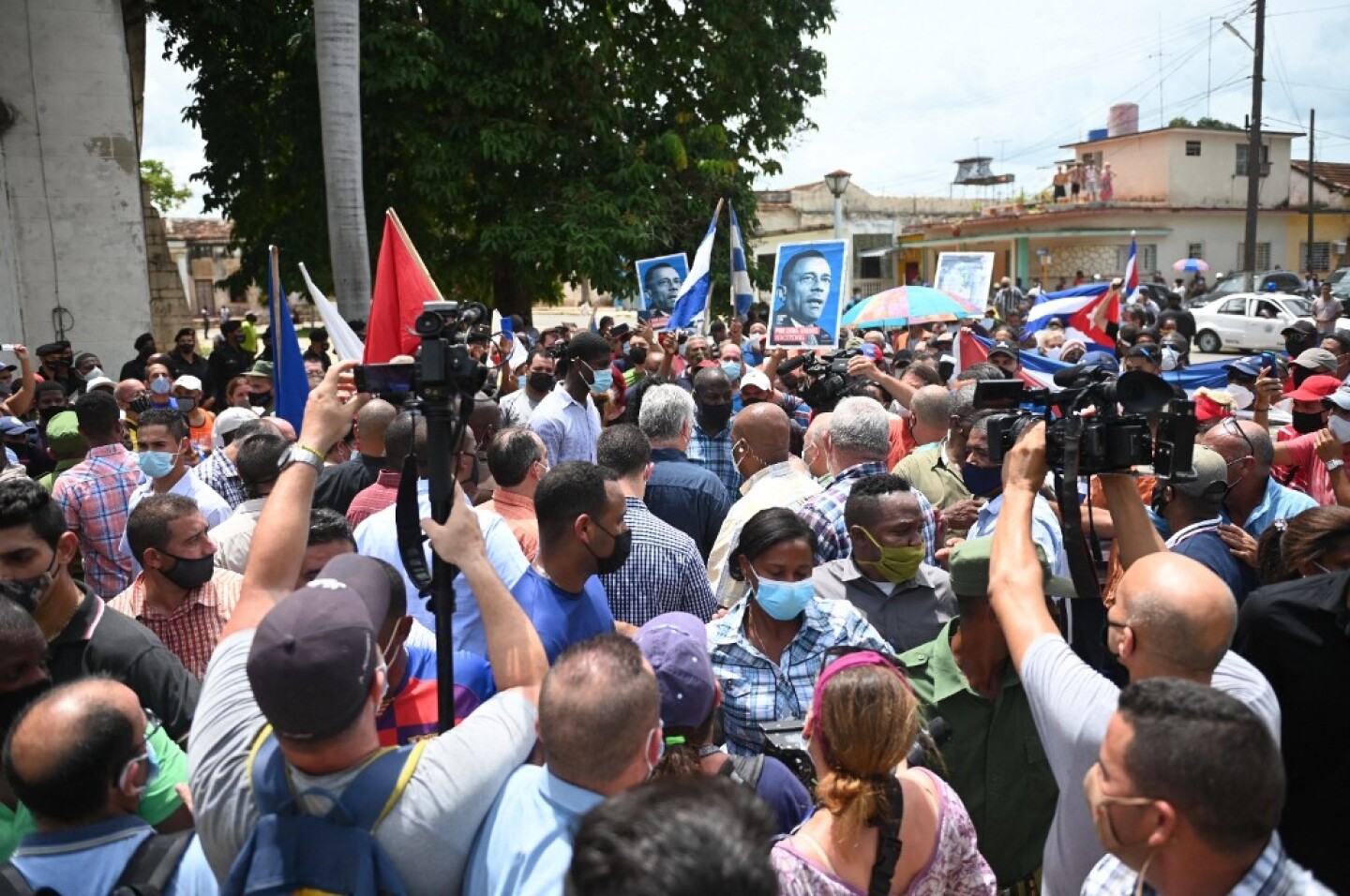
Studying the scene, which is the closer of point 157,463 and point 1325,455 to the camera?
point 157,463

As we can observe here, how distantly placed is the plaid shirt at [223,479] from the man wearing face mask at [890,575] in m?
3.48

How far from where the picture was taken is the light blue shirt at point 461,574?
148 inches

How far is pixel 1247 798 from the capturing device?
1.94 metres

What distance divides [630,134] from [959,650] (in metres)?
17.3

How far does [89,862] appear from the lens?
7.73ft

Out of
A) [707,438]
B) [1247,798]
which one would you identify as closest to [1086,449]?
[1247,798]

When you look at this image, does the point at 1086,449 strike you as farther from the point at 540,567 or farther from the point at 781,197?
the point at 781,197

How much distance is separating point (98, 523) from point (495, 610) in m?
3.87

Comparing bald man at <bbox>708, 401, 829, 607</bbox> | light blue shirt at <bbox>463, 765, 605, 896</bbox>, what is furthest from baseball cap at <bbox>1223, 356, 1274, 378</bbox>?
light blue shirt at <bbox>463, 765, 605, 896</bbox>

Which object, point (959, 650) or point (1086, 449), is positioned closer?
point (1086, 449)

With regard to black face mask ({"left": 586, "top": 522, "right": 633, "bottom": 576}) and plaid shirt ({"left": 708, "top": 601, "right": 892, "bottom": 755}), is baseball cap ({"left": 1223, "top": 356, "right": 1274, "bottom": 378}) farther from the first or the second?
black face mask ({"left": 586, "top": 522, "right": 633, "bottom": 576})

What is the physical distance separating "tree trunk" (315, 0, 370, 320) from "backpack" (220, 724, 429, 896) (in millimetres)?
11708

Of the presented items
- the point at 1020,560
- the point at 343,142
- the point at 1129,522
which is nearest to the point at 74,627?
the point at 1020,560

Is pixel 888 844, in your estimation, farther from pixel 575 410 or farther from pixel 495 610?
pixel 575 410
